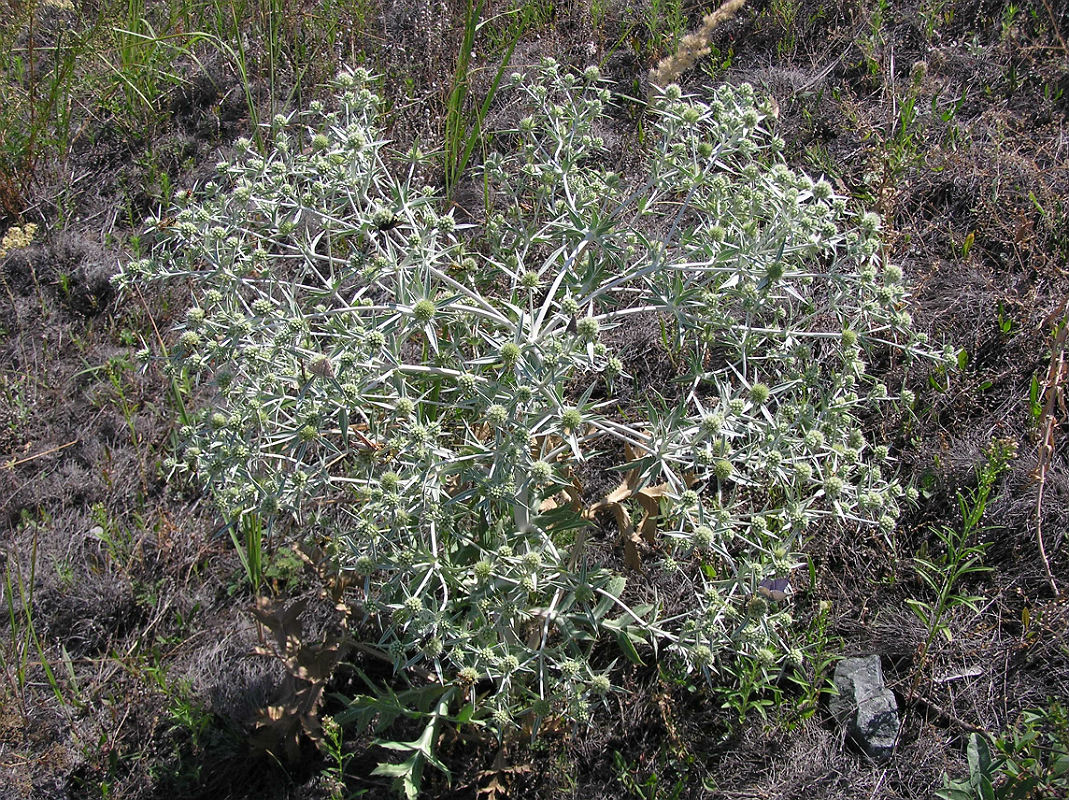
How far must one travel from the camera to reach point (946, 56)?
4.78 meters

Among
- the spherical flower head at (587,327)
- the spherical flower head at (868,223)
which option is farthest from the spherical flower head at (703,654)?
the spherical flower head at (868,223)

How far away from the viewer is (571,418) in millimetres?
2215

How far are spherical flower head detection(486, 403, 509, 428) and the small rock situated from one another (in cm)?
176

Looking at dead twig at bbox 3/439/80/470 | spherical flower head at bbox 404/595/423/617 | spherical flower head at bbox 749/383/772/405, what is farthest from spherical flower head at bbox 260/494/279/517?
dead twig at bbox 3/439/80/470

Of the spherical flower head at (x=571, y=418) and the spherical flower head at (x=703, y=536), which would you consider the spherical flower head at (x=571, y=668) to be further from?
the spherical flower head at (x=571, y=418)

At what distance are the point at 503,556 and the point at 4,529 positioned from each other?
2.71 meters

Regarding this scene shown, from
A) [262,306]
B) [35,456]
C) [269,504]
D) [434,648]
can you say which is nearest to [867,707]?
[434,648]

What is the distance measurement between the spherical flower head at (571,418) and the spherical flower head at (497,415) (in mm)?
163

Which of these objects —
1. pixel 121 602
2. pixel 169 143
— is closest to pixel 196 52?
pixel 169 143

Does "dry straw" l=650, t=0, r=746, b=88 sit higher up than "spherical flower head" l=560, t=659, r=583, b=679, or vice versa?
"dry straw" l=650, t=0, r=746, b=88

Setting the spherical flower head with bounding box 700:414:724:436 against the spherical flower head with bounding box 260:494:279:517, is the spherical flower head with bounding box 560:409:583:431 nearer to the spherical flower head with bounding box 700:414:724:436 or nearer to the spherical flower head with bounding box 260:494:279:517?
the spherical flower head with bounding box 700:414:724:436

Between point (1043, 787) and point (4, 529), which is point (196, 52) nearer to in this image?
point (4, 529)

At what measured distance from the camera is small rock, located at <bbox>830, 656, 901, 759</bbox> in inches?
115

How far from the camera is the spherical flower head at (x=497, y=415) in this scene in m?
2.16
